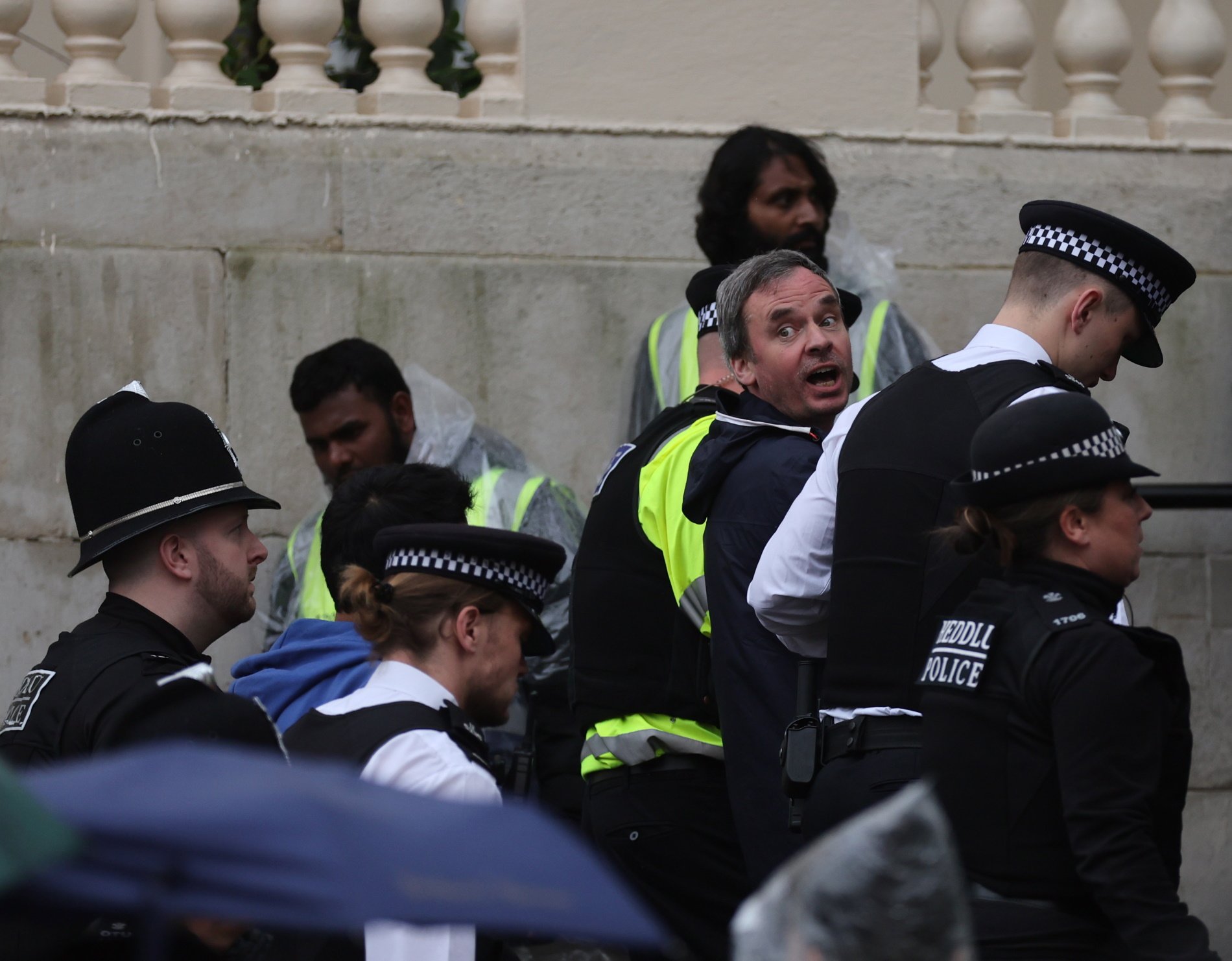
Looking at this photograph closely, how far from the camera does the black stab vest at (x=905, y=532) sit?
3.06 meters

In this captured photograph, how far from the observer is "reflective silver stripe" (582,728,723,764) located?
3.79 m

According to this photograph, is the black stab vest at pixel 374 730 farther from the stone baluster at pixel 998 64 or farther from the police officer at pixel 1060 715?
the stone baluster at pixel 998 64

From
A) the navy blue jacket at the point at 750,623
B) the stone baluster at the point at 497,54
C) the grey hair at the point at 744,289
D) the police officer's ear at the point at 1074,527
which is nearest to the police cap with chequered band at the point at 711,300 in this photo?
the grey hair at the point at 744,289

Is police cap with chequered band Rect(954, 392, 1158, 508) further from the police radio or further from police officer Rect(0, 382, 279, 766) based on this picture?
police officer Rect(0, 382, 279, 766)

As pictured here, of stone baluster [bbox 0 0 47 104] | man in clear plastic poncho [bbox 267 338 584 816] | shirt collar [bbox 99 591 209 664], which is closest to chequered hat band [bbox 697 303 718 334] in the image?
man in clear plastic poncho [bbox 267 338 584 816]

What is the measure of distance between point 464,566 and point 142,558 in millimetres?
528

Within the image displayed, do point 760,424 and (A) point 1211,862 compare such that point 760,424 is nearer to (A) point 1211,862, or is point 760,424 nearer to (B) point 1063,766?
(B) point 1063,766

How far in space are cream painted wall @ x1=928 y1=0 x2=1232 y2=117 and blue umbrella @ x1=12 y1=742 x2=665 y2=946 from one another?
545 cm

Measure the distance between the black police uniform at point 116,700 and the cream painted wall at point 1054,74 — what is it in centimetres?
434

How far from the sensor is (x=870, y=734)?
3.13m

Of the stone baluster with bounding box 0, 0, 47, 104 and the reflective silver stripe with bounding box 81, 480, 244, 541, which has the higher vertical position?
the stone baluster with bounding box 0, 0, 47, 104

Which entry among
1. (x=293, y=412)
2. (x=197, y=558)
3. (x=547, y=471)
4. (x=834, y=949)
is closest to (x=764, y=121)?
(x=547, y=471)

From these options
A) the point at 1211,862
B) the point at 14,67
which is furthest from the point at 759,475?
the point at 1211,862

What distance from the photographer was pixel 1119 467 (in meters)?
2.64
